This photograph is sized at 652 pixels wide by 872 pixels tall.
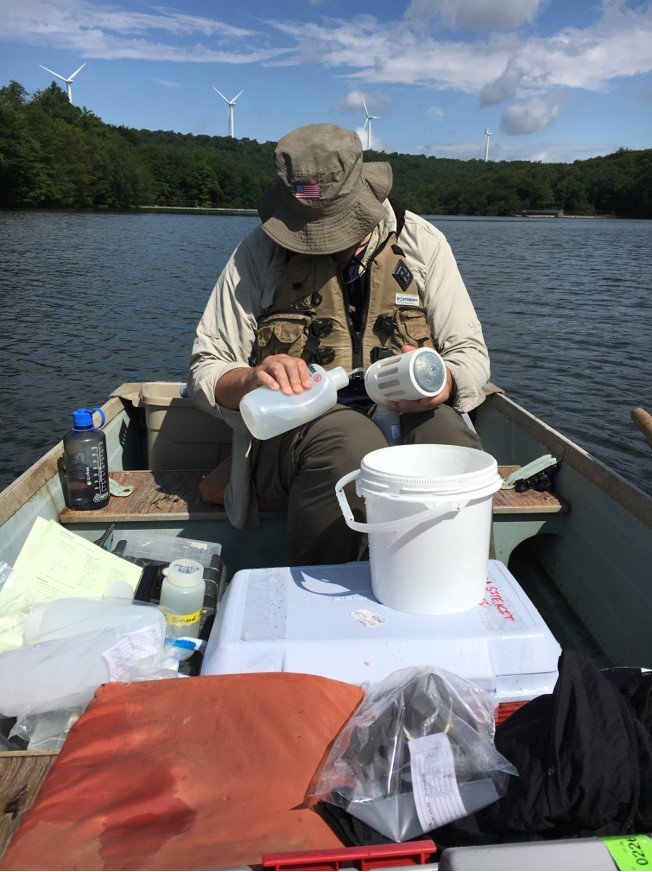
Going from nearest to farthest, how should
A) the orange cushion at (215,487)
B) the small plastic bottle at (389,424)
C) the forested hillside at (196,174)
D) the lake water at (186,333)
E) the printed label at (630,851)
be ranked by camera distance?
1. the printed label at (630,851)
2. the small plastic bottle at (389,424)
3. the orange cushion at (215,487)
4. the lake water at (186,333)
5. the forested hillside at (196,174)

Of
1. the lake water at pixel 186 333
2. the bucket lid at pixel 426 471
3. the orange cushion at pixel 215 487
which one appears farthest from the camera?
the lake water at pixel 186 333

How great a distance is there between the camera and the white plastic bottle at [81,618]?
2.02 metres

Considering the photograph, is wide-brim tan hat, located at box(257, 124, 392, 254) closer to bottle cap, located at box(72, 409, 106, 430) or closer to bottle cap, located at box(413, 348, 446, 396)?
bottle cap, located at box(413, 348, 446, 396)

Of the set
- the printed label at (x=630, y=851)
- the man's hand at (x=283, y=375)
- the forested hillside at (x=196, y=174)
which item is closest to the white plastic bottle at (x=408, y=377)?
the man's hand at (x=283, y=375)

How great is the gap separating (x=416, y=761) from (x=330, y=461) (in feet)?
3.71

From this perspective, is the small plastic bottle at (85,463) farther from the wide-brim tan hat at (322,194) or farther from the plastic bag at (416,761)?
the plastic bag at (416,761)

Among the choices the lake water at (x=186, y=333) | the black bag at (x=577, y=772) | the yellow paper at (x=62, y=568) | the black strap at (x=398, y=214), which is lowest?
the lake water at (x=186, y=333)

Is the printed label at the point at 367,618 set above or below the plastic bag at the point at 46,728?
above

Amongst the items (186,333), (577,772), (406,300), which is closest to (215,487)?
(406,300)

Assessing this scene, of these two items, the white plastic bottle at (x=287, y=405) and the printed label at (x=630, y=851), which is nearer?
the printed label at (x=630, y=851)

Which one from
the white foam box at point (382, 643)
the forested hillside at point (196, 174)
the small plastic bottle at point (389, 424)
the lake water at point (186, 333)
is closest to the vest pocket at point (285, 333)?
the small plastic bottle at point (389, 424)

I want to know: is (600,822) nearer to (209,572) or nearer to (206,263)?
(209,572)

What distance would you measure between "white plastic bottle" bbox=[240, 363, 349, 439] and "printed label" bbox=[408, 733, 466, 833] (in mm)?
1154

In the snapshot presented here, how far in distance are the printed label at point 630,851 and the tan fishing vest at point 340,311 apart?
192 centimetres
